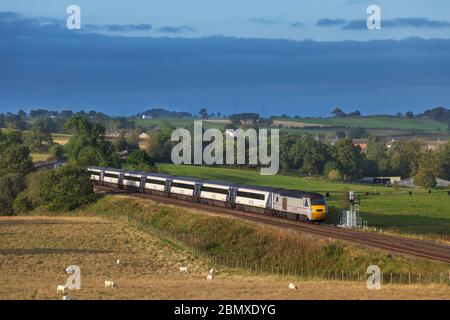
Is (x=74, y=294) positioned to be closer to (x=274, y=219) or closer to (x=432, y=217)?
(x=274, y=219)

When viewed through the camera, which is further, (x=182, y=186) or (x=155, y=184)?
(x=155, y=184)

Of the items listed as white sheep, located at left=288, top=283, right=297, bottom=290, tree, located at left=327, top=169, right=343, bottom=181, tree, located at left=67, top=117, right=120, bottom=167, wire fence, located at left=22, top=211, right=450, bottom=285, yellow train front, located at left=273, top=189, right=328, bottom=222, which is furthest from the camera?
tree, located at left=327, top=169, right=343, bottom=181

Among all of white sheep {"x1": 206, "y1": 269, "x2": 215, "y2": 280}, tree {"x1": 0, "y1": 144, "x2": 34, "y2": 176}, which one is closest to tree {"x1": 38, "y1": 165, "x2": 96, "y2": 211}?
tree {"x1": 0, "y1": 144, "x2": 34, "y2": 176}

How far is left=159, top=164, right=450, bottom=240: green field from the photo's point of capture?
90.7m

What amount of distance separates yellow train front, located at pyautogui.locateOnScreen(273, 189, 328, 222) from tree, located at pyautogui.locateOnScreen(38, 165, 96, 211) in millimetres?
43122

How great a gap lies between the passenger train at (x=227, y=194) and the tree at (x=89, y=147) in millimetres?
26466

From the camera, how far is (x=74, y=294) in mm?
44969

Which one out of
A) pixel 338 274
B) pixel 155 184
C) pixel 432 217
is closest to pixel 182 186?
pixel 155 184

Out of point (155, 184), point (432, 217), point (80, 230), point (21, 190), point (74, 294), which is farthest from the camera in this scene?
point (21, 190)

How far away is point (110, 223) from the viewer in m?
92.1

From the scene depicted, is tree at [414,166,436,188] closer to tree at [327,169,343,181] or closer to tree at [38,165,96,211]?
tree at [327,169,343,181]

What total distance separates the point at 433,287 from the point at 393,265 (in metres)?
9.60

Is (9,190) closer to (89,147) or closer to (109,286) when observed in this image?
(89,147)
